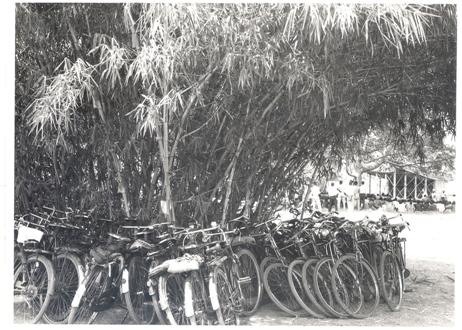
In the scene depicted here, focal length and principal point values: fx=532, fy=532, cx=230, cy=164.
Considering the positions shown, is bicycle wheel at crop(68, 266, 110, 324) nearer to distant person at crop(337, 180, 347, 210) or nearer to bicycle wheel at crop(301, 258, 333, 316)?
bicycle wheel at crop(301, 258, 333, 316)

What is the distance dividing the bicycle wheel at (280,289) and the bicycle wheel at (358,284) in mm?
349

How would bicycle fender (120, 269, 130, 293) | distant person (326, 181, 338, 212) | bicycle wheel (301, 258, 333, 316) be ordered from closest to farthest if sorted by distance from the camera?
bicycle fender (120, 269, 130, 293) → bicycle wheel (301, 258, 333, 316) → distant person (326, 181, 338, 212)

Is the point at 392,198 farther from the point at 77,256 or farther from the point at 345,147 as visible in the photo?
the point at 77,256

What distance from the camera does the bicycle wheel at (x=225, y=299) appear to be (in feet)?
12.3

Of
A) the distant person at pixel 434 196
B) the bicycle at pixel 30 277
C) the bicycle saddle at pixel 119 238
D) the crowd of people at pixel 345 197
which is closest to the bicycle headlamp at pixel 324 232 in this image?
the crowd of people at pixel 345 197

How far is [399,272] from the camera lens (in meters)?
4.54

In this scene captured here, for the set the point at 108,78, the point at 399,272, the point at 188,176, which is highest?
the point at 108,78

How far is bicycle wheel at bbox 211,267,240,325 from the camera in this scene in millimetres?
3756

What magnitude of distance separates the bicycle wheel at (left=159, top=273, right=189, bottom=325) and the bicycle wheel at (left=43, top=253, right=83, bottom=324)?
67 centimetres

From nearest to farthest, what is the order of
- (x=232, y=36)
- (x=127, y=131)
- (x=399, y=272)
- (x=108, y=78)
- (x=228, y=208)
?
(x=232, y=36)
(x=108, y=78)
(x=127, y=131)
(x=228, y=208)
(x=399, y=272)

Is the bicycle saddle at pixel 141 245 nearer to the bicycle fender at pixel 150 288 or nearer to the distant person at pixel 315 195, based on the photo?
the bicycle fender at pixel 150 288

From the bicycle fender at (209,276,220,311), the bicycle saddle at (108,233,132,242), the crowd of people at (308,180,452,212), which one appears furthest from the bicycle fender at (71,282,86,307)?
the crowd of people at (308,180,452,212)

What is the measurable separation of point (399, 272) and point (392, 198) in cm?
63

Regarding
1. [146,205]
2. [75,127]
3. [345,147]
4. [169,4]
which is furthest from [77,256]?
[345,147]
